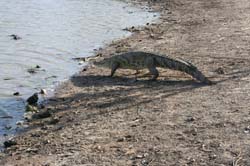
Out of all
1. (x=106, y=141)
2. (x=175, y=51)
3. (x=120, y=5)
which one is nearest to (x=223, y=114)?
(x=106, y=141)

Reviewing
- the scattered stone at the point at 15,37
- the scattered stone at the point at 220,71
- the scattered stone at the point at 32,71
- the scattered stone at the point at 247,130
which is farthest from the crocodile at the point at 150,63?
the scattered stone at the point at 15,37

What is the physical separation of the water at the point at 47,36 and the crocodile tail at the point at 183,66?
2493 mm

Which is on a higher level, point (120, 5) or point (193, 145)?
point (120, 5)

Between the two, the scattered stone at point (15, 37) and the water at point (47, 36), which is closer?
the water at point (47, 36)

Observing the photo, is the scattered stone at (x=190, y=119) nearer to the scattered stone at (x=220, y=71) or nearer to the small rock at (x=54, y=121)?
the small rock at (x=54, y=121)

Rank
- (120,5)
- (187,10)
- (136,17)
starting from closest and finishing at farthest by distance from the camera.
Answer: (136,17) → (187,10) → (120,5)

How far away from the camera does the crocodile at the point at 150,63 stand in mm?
11335

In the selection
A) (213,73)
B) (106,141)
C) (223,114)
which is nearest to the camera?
(106,141)

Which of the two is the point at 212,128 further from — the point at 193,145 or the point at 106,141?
the point at 106,141

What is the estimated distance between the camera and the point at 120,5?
87.3 feet

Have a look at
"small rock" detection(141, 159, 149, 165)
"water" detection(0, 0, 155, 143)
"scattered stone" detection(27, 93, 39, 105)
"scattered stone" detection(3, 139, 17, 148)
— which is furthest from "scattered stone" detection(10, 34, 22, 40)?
"small rock" detection(141, 159, 149, 165)

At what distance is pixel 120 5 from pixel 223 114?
18.2 metres

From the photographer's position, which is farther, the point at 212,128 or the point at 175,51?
the point at 175,51

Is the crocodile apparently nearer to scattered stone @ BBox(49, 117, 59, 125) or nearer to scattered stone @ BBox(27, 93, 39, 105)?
scattered stone @ BBox(27, 93, 39, 105)
